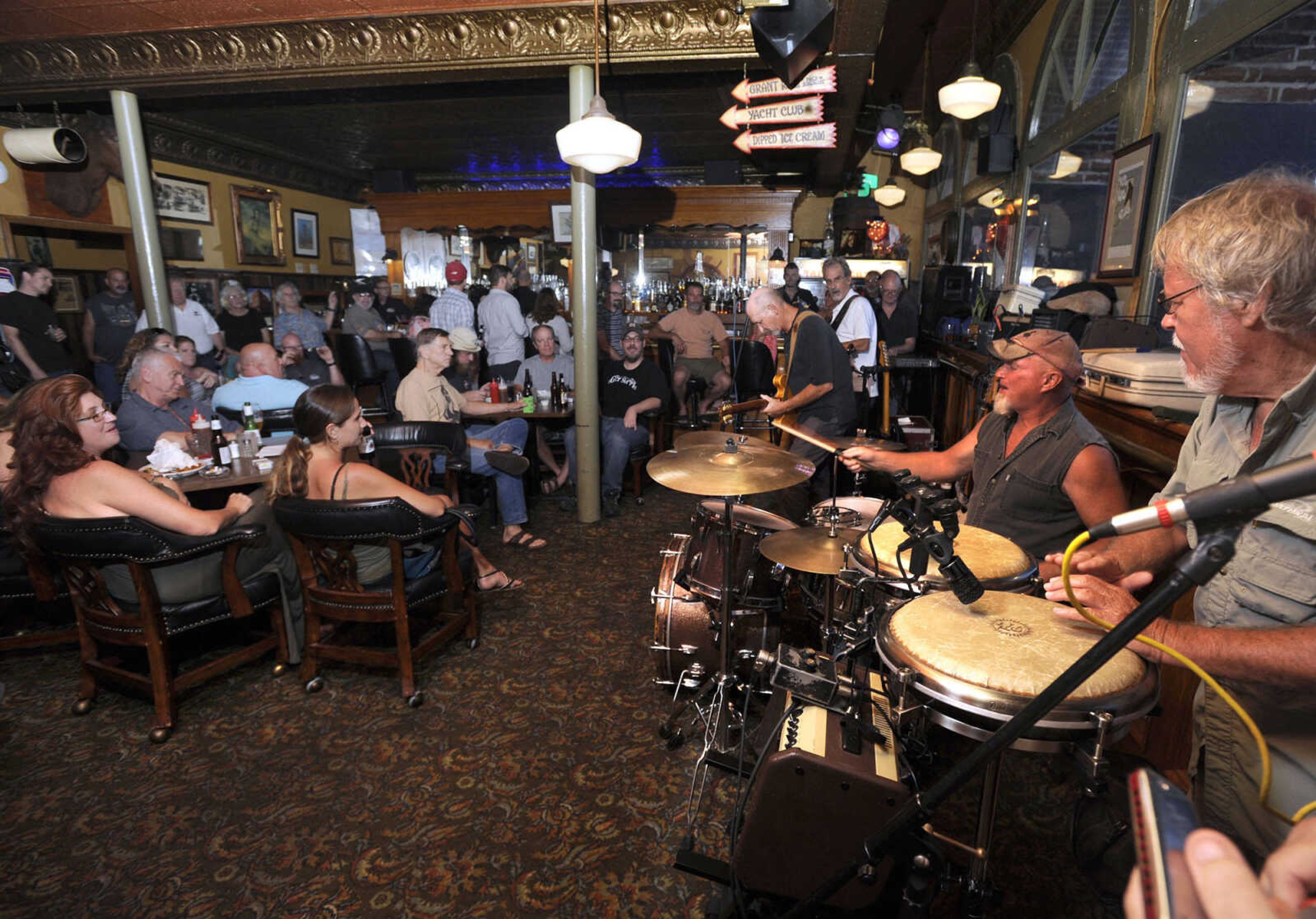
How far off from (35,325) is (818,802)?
24.3 ft

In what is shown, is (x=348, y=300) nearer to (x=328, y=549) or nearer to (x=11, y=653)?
(x=11, y=653)

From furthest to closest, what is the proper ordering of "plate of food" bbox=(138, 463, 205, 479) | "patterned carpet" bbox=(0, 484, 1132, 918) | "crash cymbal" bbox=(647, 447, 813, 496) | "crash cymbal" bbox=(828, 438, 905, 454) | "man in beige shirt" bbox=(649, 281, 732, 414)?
"man in beige shirt" bbox=(649, 281, 732, 414)
"plate of food" bbox=(138, 463, 205, 479)
"crash cymbal" bbox=(828, 438, 905, 454)
"crash cymbal" bbox=(647, 447, 813, 496)
"patterned carpet" bbox=(0, 484, 1132, 918)

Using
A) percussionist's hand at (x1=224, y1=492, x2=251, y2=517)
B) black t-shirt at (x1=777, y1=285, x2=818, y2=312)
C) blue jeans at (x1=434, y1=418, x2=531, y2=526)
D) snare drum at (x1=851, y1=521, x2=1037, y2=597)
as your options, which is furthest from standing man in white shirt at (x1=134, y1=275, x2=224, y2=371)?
snare drum at (x1=851, y1=521, x2=1037, y2=597)

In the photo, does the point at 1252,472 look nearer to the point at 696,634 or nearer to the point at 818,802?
the point at 818,802

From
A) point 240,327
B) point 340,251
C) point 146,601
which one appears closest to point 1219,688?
point 146,601

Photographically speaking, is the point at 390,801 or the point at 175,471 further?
the point at 175,471

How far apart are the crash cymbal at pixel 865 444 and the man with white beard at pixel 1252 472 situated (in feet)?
4.77

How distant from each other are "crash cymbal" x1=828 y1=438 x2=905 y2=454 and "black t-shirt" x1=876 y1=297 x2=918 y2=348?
4.33 meters

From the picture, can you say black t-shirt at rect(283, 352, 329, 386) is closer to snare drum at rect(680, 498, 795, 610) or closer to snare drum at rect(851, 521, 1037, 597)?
snare drum at rect(680, 498, 795, 610)

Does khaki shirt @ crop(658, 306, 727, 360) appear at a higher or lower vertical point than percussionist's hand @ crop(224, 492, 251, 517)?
higher

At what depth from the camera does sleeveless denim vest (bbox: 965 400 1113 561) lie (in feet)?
7.13

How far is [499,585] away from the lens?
3.89 metres

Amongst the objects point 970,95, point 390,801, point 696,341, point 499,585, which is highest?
point 970,95

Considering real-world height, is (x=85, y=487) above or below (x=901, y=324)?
below
